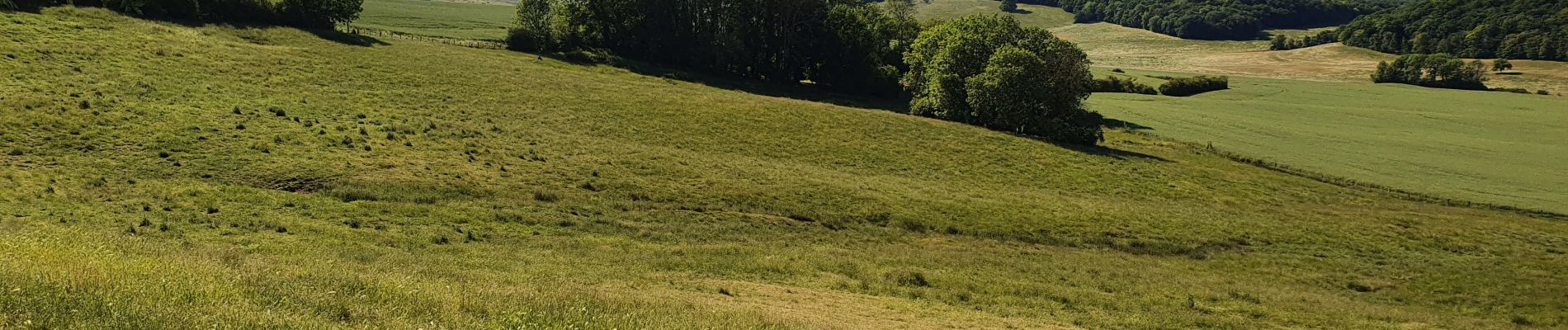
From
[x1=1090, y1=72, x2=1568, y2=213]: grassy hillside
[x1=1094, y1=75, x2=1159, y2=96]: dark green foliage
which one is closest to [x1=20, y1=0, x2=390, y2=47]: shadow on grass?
[x1=1090, y1=72, x2=1568, y2=213]: grassy hillside

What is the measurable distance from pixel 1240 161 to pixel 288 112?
221 ft

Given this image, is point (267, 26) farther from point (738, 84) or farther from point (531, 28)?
point (738, 84)

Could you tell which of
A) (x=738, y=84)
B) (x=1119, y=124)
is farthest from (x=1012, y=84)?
(x=738, y=84)

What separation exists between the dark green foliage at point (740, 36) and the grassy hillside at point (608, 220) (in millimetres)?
33822

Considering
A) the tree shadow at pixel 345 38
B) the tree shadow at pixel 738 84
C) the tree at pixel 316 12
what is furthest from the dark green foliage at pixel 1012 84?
the tree at pixel 316 12

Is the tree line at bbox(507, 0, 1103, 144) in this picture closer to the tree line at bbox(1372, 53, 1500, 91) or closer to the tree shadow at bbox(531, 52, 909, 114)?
the tree shadow at bbox(531, 52, 909, 114)

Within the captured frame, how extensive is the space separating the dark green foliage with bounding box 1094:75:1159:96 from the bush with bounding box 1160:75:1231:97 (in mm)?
2006

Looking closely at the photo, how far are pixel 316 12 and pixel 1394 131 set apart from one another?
110 meters

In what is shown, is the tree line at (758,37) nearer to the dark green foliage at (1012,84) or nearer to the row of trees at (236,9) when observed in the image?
the dark green foliage at (1012,84)

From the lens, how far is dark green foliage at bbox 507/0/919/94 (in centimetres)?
9769

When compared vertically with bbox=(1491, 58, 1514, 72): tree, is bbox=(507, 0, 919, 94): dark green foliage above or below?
below

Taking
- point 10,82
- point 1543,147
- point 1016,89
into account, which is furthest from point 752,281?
point 1543,147

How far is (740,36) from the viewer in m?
97.1

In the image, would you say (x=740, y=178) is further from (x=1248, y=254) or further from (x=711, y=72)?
(x=711, y=72)
